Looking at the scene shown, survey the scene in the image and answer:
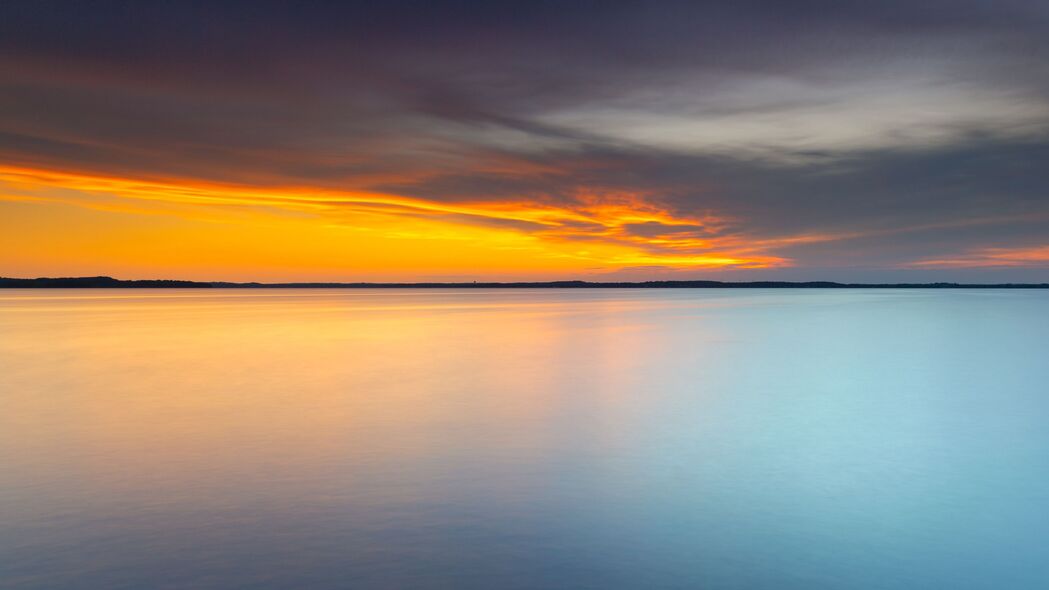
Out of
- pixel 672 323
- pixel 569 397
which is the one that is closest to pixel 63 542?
pixel 569 397

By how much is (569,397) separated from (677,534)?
8.47 m

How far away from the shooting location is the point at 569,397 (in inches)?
599

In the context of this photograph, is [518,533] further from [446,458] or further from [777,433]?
[777,433]

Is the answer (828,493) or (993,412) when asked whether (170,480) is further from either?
(993,412)

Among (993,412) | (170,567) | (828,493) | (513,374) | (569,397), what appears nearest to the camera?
(170,567)

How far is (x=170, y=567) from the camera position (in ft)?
19.0

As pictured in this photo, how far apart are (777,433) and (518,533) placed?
Result: 6031 mm

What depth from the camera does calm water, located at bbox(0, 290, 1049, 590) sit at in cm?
596

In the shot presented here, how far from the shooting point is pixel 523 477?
8.76m

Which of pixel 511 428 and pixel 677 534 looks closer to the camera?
pixel 677 534

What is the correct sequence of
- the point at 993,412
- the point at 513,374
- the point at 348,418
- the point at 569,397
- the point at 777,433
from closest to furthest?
the point at 777,433, the point at 348,418, the point at 993,412, the point at 569,397, the point at 513,374

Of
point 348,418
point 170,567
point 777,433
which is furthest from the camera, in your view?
point 348,418

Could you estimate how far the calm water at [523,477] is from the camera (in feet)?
19.5

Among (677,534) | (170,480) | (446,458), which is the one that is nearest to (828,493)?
(677,534)
